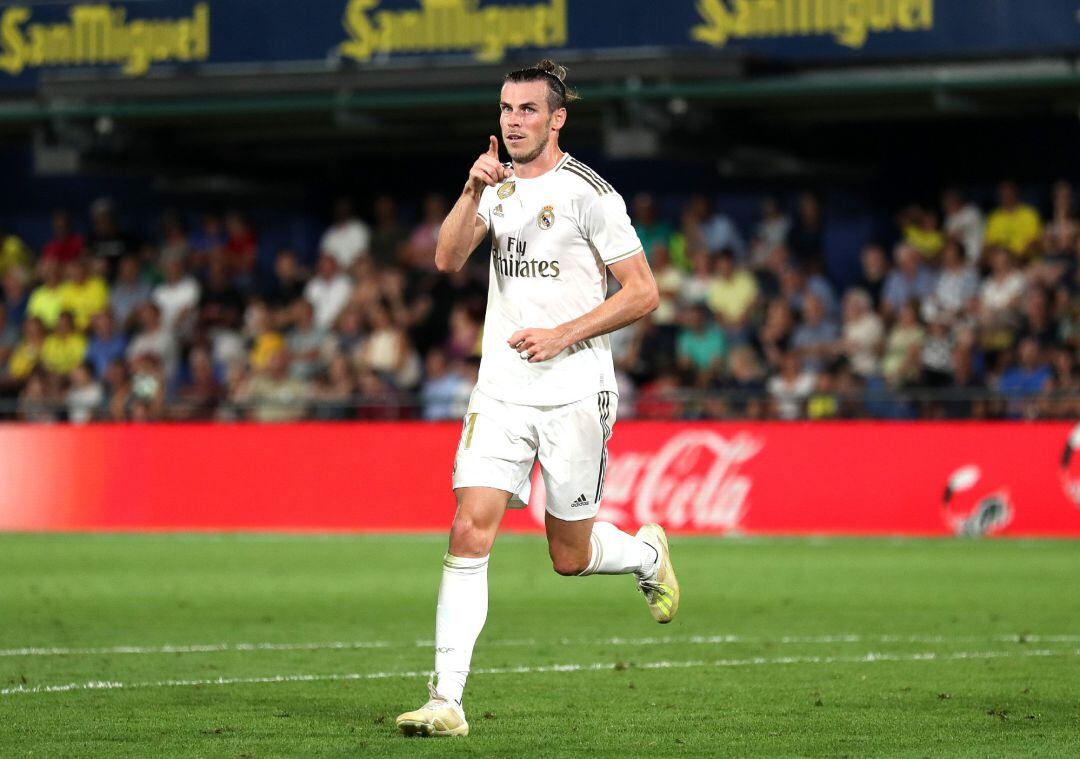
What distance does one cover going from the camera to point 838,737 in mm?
7023

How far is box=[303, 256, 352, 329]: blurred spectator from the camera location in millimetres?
23578

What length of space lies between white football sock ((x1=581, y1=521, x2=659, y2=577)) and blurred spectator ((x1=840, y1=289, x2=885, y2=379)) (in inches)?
485

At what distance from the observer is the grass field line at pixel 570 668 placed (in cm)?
849

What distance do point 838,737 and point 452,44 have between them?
650 inches

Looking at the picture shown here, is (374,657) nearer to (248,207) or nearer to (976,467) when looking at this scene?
(976,467)

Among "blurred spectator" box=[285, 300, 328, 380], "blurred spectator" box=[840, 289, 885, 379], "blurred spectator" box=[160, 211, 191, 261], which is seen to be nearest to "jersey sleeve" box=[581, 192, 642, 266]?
"blurred spectator" box=[840, 289, 885, 379]

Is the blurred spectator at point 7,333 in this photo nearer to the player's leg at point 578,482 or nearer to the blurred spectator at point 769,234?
the blurred spectator at point 769,234

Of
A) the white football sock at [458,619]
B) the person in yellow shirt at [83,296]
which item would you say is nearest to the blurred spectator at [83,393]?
the person in yellow shirt at [83,296]

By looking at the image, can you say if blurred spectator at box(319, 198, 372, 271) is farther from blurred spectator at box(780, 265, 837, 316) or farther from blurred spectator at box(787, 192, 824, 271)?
blurred spectator at box(780, 265, 837, 316)

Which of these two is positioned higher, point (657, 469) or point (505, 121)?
point (505, 121)

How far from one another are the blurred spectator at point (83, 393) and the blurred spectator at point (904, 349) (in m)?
8.91

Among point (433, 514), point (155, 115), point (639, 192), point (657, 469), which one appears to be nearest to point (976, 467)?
point (657, 469)

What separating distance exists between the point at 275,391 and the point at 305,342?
1.02m

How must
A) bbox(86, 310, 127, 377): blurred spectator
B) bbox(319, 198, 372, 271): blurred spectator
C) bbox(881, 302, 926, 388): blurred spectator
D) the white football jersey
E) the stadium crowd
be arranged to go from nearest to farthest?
1. the white football jersey
2. the stadium crowd
3. bbox(881, 302, 926, 388): blurred spectator
4. bbox(86, 310, 127, 377): blurred spectator
5. bbox(319, 198, 372, 271): blurred spectator
